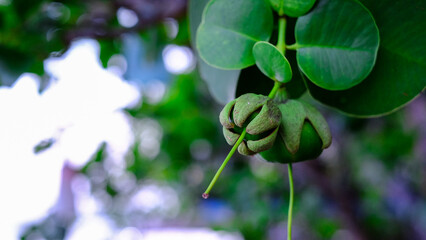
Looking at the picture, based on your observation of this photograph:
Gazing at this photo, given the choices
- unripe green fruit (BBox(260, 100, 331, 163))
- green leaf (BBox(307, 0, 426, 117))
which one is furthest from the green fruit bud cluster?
green leaf (BBox(307, 0, 426, 117))

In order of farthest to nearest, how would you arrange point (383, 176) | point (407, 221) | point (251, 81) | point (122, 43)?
point (383, 176)
point (407, 221)
point (122, 43)
point (251, 81)

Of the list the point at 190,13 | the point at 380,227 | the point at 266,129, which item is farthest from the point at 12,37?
the point at 380,227

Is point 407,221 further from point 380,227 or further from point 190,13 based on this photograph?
point 190,13

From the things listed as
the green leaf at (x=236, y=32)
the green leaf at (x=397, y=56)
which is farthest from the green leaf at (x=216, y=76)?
the green leaf at (x=397, y=56)

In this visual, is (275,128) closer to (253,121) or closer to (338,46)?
(253,121)

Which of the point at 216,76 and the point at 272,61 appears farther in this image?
the point at 216,76

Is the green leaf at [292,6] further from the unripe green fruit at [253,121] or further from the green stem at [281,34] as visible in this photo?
the unripe green fruit at [253,121]

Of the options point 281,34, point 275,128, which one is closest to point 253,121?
point 275,128
